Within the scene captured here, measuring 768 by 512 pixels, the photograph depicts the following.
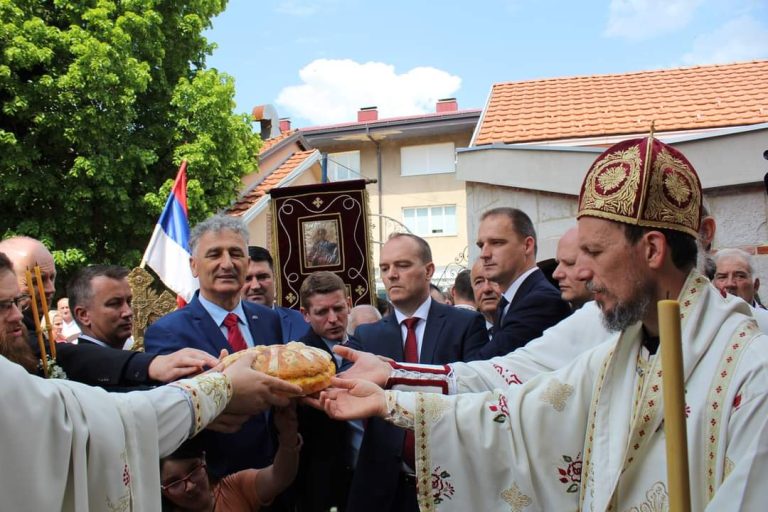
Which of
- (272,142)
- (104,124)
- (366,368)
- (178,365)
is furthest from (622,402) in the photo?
(272,142)

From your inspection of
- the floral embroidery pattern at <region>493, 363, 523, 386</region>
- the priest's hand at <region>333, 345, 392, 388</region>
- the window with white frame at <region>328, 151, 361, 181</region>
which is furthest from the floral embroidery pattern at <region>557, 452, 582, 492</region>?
the window with white frame at <region>328, 151, 361, 181</region>

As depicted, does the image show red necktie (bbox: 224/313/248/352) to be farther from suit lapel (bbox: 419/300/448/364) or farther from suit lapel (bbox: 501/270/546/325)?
suit lapel (bbox: 501/270/546/325)

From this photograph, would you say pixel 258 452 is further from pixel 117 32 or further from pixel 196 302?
pixel 117 32

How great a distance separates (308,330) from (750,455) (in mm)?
3181

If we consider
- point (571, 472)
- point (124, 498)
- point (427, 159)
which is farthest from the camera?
point (427, 159)

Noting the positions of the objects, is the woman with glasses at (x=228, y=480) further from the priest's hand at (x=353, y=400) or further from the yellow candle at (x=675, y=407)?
the yellow candle at (x=675, y=407)

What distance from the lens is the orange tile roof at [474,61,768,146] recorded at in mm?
14336

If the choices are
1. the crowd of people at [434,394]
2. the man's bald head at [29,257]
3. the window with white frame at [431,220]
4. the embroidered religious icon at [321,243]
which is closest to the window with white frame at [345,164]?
the window with white frame at [431,220]

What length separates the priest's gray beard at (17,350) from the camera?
3.21 metres

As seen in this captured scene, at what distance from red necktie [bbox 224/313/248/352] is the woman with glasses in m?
0.72

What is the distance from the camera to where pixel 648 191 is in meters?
2.85

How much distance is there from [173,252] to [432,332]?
19.7 feet

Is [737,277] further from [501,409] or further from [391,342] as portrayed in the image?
[501,409]

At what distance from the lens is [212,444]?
433cm
